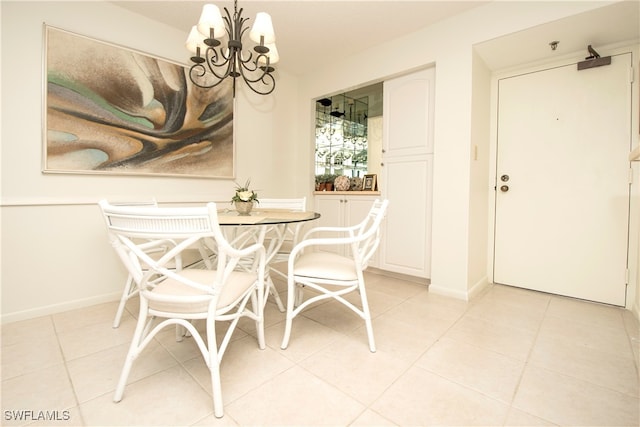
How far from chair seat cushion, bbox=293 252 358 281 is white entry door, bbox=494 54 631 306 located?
1.88 meters

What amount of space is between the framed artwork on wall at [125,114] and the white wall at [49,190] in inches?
3.0

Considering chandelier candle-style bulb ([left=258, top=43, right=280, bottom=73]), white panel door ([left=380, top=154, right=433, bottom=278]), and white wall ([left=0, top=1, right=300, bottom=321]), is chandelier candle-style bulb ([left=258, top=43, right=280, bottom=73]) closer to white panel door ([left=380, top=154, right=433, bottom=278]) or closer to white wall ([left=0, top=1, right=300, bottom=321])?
white wall ([left=0, top=1, right=300, bottom=321])

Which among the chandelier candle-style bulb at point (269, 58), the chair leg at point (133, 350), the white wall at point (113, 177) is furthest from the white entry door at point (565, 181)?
the chair leg at point (133, 350)

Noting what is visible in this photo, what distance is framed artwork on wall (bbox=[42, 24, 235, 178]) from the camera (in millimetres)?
2111

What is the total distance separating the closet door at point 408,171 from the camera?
277 cm

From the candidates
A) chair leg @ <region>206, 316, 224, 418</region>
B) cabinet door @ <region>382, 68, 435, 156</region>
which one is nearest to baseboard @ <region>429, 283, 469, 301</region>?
cabinet door @ <region>382, 68, 435, 156</region>

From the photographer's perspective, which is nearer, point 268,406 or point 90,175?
point 268,406

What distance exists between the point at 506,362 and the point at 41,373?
7.69 ft

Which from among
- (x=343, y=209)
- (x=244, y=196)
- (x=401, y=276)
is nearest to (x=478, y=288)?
(x=401, y=276)

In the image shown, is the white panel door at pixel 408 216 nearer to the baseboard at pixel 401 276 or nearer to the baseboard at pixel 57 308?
the baseboard at pixel 401 276

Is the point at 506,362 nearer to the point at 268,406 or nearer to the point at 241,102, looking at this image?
the point at 268,406

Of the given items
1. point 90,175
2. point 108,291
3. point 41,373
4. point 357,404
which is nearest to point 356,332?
point 357,404

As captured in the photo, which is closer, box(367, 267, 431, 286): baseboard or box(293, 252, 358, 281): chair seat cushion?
box(293, 252, 358, 281): chair seat cushion

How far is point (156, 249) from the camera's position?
2.07 metres
